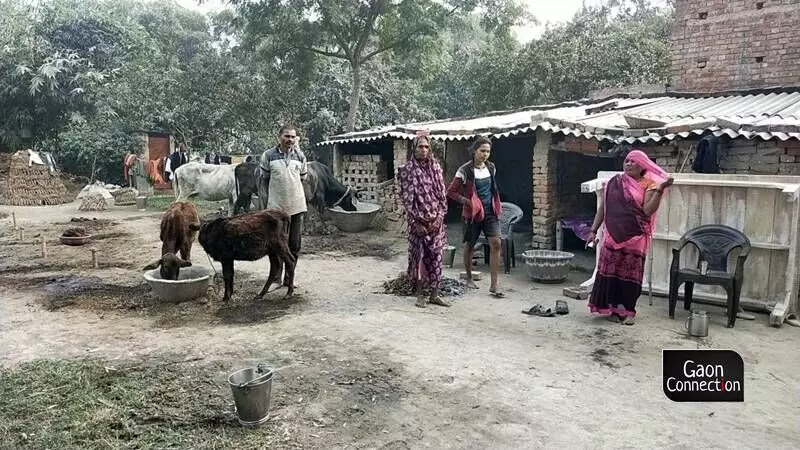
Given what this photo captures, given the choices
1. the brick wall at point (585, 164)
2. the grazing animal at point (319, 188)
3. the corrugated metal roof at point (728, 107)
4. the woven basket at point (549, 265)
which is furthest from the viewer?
the grazing animal at point (319, 188)

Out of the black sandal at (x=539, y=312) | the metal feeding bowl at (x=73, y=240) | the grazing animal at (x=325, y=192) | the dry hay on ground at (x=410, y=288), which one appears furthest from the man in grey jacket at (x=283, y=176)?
the metal feeding bowl at (x=73, y=240)

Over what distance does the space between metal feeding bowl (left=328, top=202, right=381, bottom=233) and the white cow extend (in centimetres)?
250

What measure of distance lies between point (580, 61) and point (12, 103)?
62.3 ft

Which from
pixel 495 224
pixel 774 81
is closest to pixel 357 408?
pixel 495 224

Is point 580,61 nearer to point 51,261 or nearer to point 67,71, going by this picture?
point 51,261

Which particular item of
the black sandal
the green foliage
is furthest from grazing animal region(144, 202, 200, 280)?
the green foliage

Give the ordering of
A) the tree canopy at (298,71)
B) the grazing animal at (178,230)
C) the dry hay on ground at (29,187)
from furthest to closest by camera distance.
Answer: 1. the tree canopy at (298,71)
2. the dry hay on ground at (29,187)
3. the grazing animal at (178,230)

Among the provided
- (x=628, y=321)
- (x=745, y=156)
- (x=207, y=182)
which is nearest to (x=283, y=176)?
(x=628, y=321)

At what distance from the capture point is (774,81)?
9.45 metres

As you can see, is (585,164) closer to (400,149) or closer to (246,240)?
(400,149)

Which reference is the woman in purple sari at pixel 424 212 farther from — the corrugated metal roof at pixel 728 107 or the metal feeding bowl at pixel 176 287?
the corrugated metal roof at pixel 728 107

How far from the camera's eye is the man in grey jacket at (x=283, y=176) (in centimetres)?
633

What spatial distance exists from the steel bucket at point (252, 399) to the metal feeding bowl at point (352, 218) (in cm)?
738

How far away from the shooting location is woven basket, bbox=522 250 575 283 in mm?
6914
